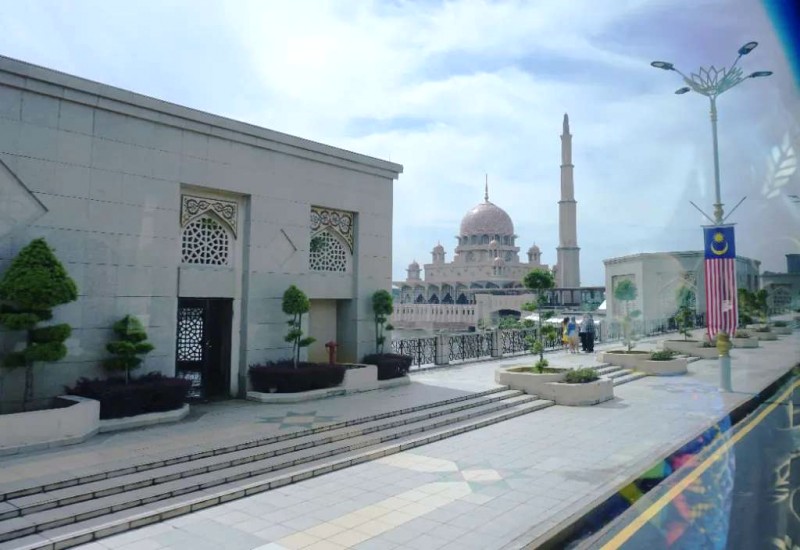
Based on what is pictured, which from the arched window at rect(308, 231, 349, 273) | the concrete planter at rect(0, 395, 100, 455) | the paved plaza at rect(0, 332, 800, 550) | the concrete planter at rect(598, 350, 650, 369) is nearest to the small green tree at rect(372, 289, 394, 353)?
the arched window at rect(308, 231, 349, 273)

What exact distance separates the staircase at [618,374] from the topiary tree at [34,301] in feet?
42.3

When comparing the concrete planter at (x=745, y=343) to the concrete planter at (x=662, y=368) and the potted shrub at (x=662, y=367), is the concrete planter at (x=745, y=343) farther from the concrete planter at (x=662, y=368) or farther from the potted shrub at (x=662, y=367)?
the concrete planter at (x=662, y=368)

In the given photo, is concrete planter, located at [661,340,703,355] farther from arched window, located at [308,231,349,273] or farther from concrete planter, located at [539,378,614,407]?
arched window, located at [308,231,349,273]

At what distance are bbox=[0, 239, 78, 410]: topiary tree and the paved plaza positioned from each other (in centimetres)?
151

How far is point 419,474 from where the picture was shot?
7.02 m

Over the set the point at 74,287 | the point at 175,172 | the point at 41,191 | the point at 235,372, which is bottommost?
the point at 235,372

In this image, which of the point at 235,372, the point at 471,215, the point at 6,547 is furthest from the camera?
the point at 471,215

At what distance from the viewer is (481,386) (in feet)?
41.0

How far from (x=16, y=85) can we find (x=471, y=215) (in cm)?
7229

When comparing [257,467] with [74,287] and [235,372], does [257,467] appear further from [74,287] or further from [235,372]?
[235,372]

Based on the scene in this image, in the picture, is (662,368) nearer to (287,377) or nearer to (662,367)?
(662,367)

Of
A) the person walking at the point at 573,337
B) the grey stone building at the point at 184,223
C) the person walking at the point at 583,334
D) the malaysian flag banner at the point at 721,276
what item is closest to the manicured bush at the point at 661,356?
the malaysian flag banner at the point at 721,276

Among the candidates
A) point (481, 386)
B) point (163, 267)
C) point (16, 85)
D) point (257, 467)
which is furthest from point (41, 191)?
point (481, 386)

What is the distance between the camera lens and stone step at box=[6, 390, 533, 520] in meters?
5.56
